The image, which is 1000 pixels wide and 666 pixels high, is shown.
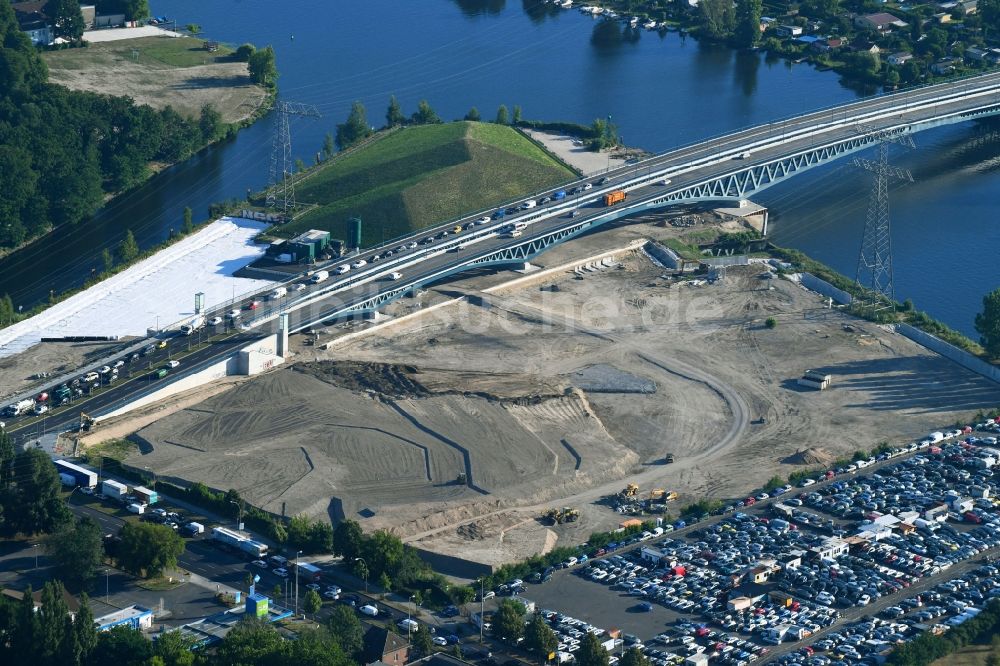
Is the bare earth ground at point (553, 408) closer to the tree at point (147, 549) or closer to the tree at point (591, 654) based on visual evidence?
the tree at point (147, 549)

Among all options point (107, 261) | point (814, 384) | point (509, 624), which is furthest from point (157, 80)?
point (509, 624)

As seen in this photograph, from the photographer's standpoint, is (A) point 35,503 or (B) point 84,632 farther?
(A) point 35,503

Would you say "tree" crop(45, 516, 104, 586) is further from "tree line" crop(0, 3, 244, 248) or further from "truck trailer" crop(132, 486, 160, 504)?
"tree line" crop(0, 3, 244, 248)

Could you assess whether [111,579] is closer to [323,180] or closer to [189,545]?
[189,545]

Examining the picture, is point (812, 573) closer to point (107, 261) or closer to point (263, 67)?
point (107, 261)

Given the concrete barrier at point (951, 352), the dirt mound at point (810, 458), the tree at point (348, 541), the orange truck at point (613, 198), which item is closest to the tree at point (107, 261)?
the orange truck at point (613, 198)

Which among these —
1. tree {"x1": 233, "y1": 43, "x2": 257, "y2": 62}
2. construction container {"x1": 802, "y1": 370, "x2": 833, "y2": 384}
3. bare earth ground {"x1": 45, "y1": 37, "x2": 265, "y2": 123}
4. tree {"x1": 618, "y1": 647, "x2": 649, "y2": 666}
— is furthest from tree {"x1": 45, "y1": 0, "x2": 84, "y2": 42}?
tree {"x1": 618, "y1": 647, "x2": 649, "y2": 666}
